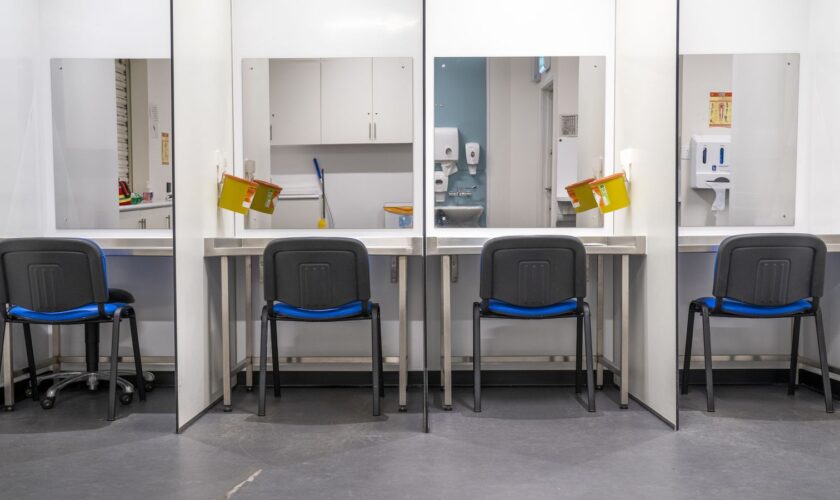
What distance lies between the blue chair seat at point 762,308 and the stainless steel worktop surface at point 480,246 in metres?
0.44

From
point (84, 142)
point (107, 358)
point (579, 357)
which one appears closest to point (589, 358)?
point (579, 357)

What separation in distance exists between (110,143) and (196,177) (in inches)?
38.1

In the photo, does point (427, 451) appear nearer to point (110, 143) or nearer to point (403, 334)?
point (403, 334)

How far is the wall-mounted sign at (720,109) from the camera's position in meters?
4.04

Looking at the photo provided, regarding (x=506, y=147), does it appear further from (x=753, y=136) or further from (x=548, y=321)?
(x=753, y=136)

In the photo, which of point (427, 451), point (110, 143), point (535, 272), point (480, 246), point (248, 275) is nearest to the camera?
point (427, 451)

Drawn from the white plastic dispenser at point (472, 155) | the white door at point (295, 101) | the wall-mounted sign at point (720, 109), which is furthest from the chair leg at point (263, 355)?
the wall-mounted sign at point (720, 109)

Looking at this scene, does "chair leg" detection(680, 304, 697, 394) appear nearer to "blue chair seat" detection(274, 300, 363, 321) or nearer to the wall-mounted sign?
the wall-mounted sign

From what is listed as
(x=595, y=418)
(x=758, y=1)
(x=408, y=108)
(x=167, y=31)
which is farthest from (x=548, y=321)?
(x=167, y=31)

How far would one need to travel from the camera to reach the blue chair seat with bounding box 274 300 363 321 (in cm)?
343

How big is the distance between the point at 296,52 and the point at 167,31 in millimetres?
674

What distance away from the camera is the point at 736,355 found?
408 centimetres

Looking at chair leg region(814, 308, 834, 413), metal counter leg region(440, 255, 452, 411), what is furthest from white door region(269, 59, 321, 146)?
chair leg region(814, 308, 834, 413)

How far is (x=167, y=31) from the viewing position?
402 centimetres
